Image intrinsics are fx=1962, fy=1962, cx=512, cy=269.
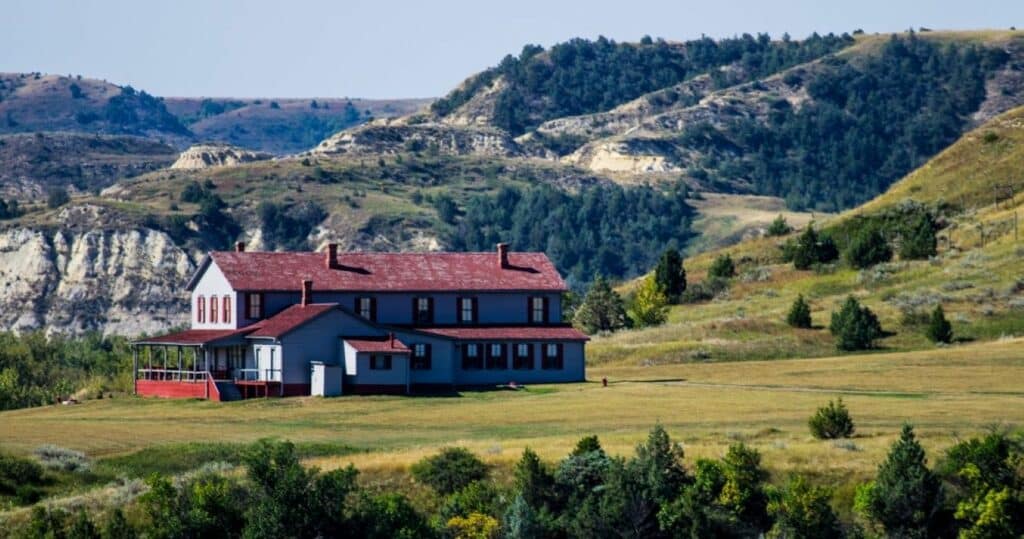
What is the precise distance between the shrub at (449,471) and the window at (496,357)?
31603 millimetres

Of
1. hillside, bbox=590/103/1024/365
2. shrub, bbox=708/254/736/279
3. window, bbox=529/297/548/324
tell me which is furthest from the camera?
shrub, bbox=708/254/736/279

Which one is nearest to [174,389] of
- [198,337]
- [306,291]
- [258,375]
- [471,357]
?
[198,337]

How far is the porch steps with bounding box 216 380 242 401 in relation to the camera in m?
76.8

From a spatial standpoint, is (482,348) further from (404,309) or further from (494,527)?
(494,527)

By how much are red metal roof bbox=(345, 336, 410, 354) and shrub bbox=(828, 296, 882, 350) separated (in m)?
25.0

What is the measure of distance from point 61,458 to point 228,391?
937 inches

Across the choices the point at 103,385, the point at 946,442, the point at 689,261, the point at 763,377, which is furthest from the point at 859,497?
the point at 689,261

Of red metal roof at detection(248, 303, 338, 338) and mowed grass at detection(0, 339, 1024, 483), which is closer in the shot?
mowed grass at detection(0, 339, 1024, 483)

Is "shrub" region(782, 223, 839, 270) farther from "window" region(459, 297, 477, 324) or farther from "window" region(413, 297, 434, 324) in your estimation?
"window" region(413, 297, 434, 324)

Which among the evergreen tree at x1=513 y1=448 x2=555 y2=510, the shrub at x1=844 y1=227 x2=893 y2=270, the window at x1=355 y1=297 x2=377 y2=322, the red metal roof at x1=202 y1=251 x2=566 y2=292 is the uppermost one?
the shrub at x1=844 y1=227 x2=893 y2=270

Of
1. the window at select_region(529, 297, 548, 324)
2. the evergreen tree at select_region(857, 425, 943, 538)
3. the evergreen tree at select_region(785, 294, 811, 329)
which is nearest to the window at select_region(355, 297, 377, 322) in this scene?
the window at select_region(529, 297, 548, 324)

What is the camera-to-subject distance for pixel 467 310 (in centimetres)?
8656

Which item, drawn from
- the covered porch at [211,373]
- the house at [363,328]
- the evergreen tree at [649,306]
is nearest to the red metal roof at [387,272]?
the house at [363,328]

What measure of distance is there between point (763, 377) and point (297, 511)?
38034 mm
